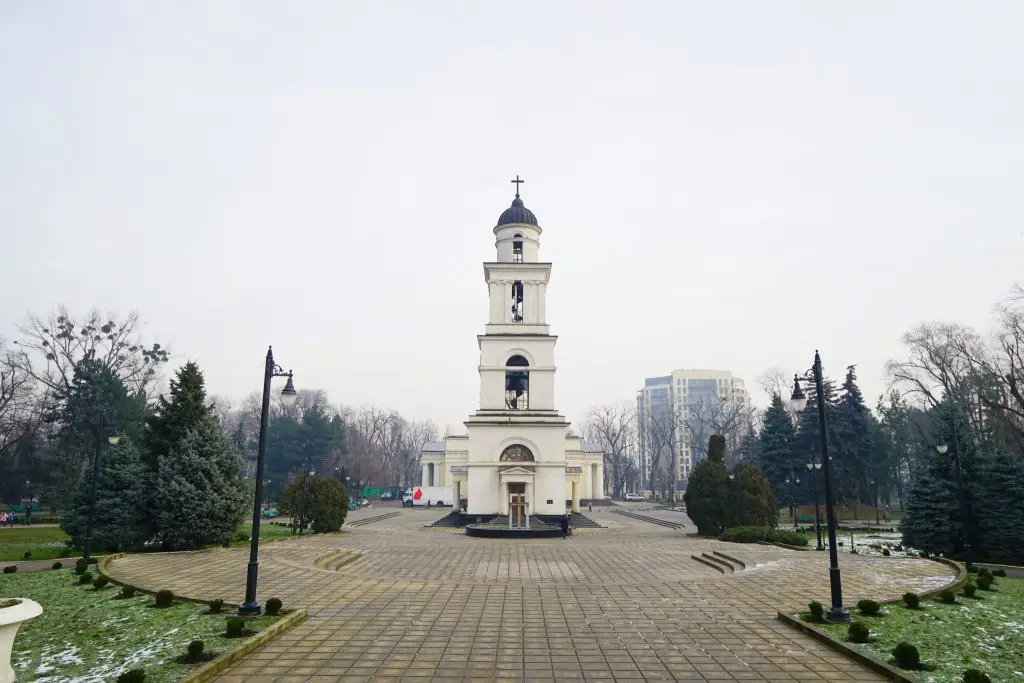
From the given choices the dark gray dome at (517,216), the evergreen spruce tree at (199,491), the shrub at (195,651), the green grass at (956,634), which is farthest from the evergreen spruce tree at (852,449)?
the shrub at (195,651)

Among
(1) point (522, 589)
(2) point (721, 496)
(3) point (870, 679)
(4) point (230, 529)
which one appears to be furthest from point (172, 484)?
(2) point (721, 496)

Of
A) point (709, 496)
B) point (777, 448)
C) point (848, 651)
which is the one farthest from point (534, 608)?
point (777, 448)

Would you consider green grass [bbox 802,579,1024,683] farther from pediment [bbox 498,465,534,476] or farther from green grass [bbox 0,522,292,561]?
pediment [bbox 498,465,534,476]

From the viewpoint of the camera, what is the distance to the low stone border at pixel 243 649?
8.25 metres

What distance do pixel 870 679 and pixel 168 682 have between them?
9061 millimetres

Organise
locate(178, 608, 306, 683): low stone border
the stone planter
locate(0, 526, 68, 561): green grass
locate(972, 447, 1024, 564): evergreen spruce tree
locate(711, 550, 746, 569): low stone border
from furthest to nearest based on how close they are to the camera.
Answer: locate(0, 526, 68, 561): green grass, locate(972, 447, 1024, 564): evergreen spruce tree, locate(711, 550, 746, 569): low stone border, locate(178, 608, 306, 683): low stone border, the stone planter

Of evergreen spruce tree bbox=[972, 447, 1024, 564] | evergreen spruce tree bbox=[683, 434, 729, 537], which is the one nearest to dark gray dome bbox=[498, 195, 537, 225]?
evergreen spruce tree bbox=[683, 434, 729, 537]

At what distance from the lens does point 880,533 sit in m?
35.8

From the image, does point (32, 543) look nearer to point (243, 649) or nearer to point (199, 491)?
point (199, 491)

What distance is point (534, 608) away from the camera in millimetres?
12703

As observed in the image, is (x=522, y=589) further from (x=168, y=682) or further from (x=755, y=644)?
(x=168, y=682)

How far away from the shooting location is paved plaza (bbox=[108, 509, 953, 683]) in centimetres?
884

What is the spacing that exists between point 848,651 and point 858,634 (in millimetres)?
527

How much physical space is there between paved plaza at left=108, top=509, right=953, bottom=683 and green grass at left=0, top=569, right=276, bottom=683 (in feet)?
3.21
